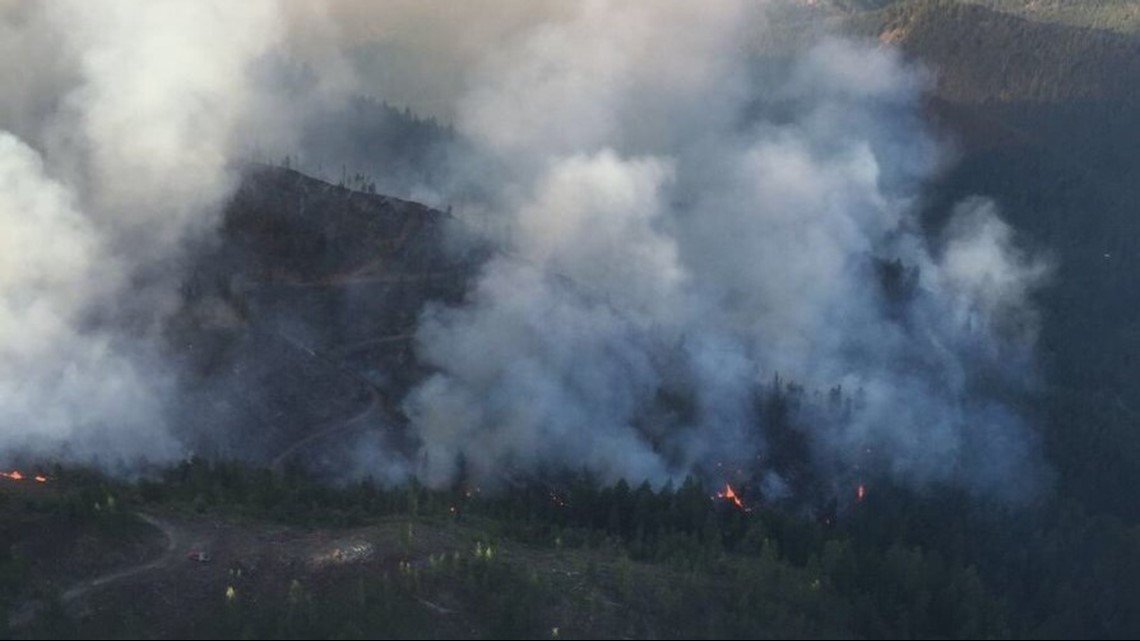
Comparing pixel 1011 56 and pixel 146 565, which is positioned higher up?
pixel 1011 56

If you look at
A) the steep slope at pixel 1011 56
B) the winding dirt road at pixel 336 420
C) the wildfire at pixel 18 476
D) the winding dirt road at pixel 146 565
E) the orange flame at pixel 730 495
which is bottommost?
the winding dirt road at pixel 146 565

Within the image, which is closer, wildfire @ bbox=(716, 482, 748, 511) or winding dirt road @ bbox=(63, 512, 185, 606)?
winding dirt road @ bbox=(63, 512, 185, 606)

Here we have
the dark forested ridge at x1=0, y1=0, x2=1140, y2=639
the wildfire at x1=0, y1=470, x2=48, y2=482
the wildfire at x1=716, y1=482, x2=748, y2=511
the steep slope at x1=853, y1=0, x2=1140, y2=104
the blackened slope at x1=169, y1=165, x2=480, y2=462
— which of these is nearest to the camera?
the dark forested ridge at x1=0, y1=0, x2=1140, y2=639

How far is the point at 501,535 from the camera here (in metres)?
61.1

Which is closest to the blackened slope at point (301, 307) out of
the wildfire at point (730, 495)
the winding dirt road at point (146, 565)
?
the winding dirt road at point (146, 565)

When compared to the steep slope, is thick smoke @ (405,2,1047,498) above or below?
below

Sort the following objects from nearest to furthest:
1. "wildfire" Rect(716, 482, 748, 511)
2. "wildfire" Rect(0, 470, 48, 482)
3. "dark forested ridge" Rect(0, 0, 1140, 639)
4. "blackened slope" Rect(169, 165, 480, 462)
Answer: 1. "dark forested ridge" Rect(0, 0, 1140, 639)
2. "wildfire" Rect(0, 470, 48, 482)
3. "wildfire" Rect(716, 482, 748, 511)
4. "blackened slope" Rect(169, 165, 480, 462)

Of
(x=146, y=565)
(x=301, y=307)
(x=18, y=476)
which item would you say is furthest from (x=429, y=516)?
(x=301, y=307)

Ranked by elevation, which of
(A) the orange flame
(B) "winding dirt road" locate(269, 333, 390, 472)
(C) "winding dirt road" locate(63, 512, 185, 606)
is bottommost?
(C) "winding dirt road" locate(63, 512, 185, 606)

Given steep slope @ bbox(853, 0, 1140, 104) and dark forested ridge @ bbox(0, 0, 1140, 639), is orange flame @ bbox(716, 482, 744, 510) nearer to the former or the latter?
dark forested ridge @ bbox(0, 0, 1140, 639)

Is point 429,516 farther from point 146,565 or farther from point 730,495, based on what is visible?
point 730,495

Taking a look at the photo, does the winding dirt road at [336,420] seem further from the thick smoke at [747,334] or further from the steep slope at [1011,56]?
the steep slope at [1011,56]

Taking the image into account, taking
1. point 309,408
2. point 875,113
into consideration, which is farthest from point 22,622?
point 875,113

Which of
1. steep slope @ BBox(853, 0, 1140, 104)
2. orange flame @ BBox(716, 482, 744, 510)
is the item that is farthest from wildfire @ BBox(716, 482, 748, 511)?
steep slope @ BBox(853, 0, 1140, 104)
